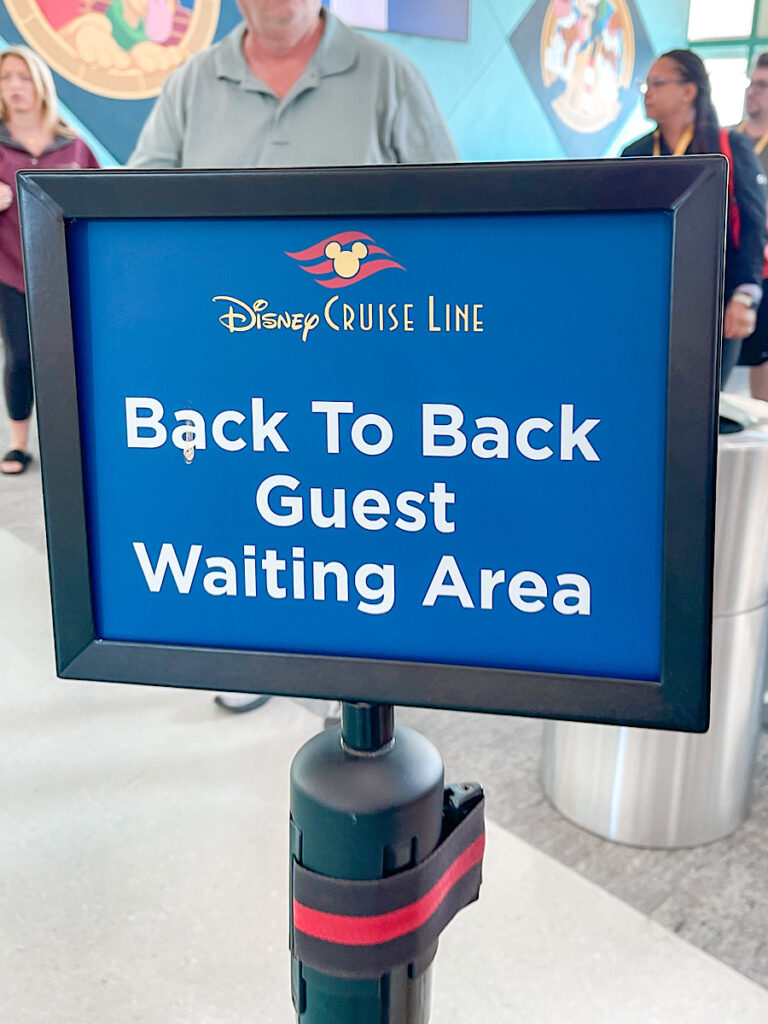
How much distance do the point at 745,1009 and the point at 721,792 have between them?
0.40 m

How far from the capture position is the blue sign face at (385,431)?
49 cm

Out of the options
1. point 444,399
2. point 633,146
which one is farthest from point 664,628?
point 633,146

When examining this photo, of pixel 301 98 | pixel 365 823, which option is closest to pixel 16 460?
pixel 301 98

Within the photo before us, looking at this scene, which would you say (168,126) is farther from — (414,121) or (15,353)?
(15,353)

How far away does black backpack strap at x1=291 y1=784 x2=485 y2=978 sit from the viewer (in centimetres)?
54

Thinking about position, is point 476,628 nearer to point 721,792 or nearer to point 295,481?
point 295,481

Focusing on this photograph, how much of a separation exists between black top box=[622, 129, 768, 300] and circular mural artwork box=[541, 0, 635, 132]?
14.5 ft

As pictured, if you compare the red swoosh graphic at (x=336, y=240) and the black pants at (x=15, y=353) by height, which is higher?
the red swoosh graphic at (x=336, y=240)

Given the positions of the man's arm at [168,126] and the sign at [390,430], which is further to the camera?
the man's arm at [168,126]

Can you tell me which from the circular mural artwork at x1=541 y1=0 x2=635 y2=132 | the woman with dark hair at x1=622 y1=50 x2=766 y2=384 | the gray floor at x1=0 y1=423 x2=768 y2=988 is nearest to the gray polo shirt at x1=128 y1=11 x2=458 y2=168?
the woman with dark hair at x1=622 y1=50 x2=766 y2=384

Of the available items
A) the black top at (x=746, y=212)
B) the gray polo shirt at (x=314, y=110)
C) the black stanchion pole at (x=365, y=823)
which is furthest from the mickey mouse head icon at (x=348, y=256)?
the black top at (x=746, y=212)

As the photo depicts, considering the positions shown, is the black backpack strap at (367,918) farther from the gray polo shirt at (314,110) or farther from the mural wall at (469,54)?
the mural wall at (469,54)

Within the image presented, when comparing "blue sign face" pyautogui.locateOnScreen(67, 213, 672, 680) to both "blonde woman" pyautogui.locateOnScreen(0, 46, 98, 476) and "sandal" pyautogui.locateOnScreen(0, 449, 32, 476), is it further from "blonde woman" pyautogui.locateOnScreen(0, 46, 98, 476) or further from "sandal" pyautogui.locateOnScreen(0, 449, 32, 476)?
"sandal" pyautogui.locateOnScreen(0, 449, 32, 476)

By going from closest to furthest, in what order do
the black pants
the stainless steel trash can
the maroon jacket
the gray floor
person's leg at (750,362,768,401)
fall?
the gray floor → the stainless steel trash can → person's leg at (750,362,768,401) → the maroon jacket → the black pants
